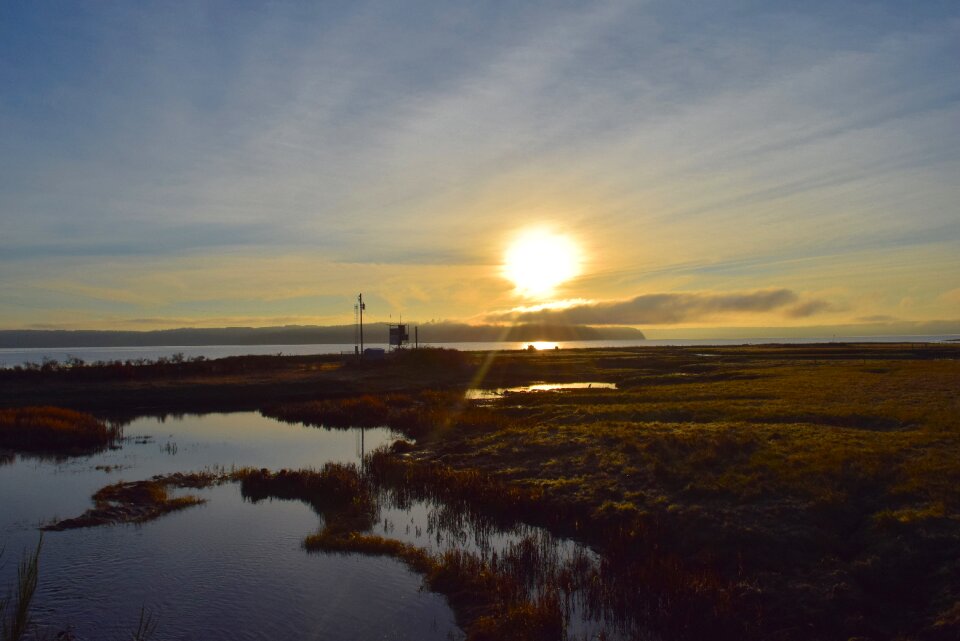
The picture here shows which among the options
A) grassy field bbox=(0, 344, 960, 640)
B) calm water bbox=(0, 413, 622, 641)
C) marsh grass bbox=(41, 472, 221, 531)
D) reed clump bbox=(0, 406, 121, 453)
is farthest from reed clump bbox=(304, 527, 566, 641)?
reed clump bbox=(0, 406, 121, 453)

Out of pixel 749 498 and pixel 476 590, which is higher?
pixel 749 498

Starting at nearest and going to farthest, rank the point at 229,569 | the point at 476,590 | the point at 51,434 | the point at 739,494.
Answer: the point at 476,590 → the point at 229,569 → the point at 739,494 → the point at 51,434

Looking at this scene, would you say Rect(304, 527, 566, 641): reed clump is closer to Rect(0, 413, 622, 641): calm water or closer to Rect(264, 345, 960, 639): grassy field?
Rect(0, 413, 622, 641): calm water

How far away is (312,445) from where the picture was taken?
34969mm

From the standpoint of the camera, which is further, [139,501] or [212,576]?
[139,501]

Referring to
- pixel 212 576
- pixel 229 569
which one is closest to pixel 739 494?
pixel 229 569

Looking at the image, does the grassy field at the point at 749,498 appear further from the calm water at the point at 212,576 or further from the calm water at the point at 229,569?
the calm water at the point at 212,576

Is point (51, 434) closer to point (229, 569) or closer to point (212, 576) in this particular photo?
point (229, 569)

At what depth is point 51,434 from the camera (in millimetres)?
34125

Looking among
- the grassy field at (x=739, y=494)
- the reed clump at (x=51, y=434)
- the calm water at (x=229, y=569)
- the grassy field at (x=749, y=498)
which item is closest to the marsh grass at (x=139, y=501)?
the calm water at (x=229, y=569)

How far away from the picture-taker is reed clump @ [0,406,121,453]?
1299 inches

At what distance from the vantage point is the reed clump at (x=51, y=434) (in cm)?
3300

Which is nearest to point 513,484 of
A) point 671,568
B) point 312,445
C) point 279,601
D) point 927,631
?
point 671,568

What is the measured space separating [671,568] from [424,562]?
6194 mm
